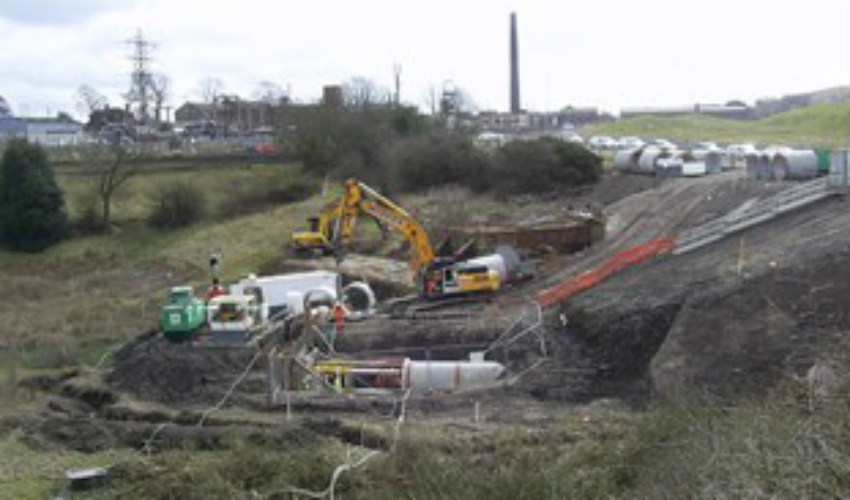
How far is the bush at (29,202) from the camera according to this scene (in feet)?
152

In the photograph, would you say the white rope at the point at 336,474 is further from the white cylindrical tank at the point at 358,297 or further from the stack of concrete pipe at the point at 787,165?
the stack of concrete pipe at the point at 787,165

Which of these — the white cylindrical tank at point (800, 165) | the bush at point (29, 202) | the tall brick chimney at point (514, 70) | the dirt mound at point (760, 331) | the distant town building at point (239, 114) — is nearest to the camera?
the dirt mound at point (760, 331)

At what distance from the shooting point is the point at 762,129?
8612 centimetres

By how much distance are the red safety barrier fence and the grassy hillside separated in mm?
35147

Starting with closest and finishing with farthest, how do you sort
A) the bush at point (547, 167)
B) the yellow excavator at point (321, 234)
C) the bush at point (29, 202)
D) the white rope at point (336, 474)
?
1. the white rope at point (336, 474)
2. the yellow excavator at point (321, 234)
3. the bush at point (29, 202)
4. the bush at point (547, 167)

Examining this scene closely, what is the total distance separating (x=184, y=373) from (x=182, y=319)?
6.56 feet

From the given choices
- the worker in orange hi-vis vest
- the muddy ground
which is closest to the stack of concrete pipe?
the muddy ground

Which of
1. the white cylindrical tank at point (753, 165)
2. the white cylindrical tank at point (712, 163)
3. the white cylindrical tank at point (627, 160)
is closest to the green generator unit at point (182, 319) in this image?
the white cylindrical tank at point (753, 165)

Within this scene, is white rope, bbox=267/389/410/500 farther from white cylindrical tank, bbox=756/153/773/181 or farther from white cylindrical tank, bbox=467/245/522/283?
white cylindrical tank, bbox=756/153/773/181

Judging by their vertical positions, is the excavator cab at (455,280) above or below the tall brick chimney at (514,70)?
below

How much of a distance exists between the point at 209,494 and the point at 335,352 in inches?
→ 463

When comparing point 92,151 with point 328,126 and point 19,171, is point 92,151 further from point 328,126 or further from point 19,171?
point 328,126

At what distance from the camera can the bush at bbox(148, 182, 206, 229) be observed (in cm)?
4831

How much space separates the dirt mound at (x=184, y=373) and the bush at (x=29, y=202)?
23.8 meters
